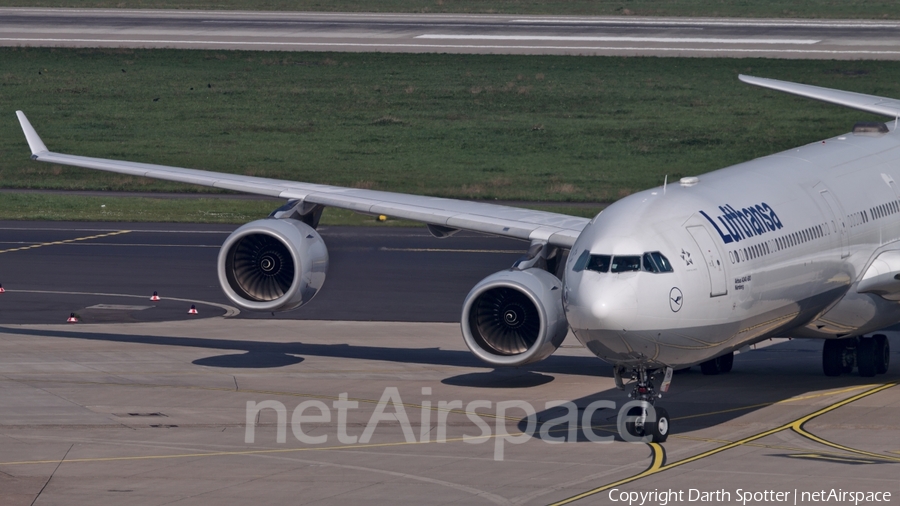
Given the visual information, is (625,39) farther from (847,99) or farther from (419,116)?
(847,99)

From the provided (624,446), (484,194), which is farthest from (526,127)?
(624,446)

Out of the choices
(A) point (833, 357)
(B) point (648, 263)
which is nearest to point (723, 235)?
(B) point (648, 263)

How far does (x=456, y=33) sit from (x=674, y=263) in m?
75.2

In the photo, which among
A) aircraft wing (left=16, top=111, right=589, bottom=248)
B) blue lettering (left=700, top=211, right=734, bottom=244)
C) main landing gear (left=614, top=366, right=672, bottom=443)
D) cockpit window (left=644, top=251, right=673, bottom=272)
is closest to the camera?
cockpit window (left=644, top=251, right=673, bottom=272)

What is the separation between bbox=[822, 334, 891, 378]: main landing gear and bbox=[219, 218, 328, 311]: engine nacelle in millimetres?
11028

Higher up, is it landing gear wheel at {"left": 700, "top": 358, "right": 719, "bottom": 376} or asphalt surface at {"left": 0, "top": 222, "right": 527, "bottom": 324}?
asphalt surface at {"left": 0, "top": 222, "right": 527, "bottom": 324}

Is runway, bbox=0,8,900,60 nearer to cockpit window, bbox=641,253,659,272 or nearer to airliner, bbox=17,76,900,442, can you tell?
airliner, bbox=17,76,900,442

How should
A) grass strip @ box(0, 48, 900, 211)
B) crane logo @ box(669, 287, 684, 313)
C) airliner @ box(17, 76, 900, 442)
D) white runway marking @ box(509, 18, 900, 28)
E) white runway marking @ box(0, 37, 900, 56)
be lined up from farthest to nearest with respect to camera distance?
white runway marking @ box(509, 18, 900, 28) < white runway marking @ box(0, 37, 900, 56) < grass strip @ box(0, 48, 900, 211) < airliner @ box(17, 76, 900, 442) < crane logo @ box(669, 287, 684, 313)

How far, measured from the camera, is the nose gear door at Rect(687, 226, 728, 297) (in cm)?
2214

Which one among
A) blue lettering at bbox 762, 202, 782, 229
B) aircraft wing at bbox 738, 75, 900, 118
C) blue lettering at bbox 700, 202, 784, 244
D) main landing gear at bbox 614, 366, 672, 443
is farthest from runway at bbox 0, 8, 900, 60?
main landing gear at bbox 614, 366, 672, 443

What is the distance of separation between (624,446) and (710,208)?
431 centimetres

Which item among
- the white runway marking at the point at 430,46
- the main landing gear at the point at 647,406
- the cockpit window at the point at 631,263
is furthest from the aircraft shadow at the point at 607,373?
the white runway marking at the point at 430,46

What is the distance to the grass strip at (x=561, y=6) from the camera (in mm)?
109688

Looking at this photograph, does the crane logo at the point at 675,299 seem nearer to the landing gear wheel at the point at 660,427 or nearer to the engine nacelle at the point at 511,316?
the landing gear wheel at the point at 660,427
